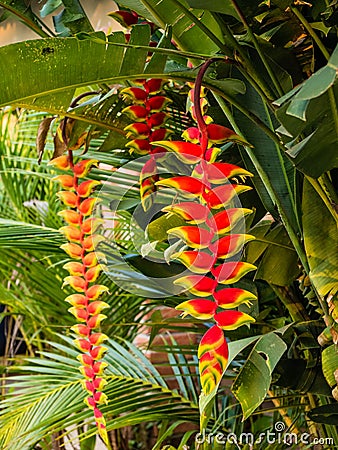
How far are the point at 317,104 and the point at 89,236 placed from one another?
38cm

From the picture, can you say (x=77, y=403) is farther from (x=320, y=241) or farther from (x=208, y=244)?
(x=208, y=244)

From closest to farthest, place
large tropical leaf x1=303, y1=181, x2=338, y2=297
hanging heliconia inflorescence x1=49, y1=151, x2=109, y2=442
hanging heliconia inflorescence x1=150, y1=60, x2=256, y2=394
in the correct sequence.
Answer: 1. hanging heliconia inflorescence x1=150, y1=60, x2=256, y2=394
2. large tropical leaf x1=303, y1=181, x2=338, y2=297
3. hanging heliconia inflorescence x1=49, y1=151, x2=109, y2=442

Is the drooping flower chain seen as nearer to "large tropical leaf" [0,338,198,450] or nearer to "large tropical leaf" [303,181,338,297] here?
"large tropical leaf" [303,181,338,297]

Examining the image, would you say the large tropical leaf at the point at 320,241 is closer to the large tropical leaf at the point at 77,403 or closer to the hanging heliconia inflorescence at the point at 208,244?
the hanging heliconia inflorescence at the point at 208,244

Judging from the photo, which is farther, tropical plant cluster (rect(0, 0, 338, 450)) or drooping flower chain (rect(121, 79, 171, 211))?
drooping flower chain (rect(121, 79, 171, 211))

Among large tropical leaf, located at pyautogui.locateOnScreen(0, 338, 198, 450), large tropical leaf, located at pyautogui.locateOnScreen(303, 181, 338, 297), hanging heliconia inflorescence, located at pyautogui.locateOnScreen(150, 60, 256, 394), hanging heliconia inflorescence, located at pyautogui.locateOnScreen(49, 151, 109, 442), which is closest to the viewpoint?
hanging heliconia inflorescence, located at pyautogui.locateOnScreen(150, 60, 256, 394)

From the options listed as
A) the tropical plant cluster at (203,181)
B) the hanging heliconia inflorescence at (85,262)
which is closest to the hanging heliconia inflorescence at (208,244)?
the tropical plant cluster at (203,181)

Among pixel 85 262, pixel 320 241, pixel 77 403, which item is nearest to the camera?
pixel 320 241

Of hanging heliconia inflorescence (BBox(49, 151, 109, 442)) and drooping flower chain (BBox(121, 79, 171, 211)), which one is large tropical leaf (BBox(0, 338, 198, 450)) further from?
drooping flower chain (BBox(121, 79, 171, 211))

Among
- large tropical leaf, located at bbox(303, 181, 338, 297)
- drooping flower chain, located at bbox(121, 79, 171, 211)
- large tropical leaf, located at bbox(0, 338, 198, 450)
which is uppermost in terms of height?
drooping flower chain, located at bbox(121, 79, 171, 211)

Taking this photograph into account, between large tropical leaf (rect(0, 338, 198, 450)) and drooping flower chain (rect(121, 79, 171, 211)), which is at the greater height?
drooping flower chain (rect(121, 79, 171, 211))

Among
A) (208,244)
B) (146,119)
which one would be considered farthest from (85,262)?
(208,244)

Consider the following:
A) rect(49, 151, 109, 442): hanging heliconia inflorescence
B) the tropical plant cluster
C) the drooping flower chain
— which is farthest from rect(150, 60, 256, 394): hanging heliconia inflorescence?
rect(49, 151, 109, 442): hanging heliconia inflorescence

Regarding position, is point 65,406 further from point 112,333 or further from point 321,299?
point 321,299
